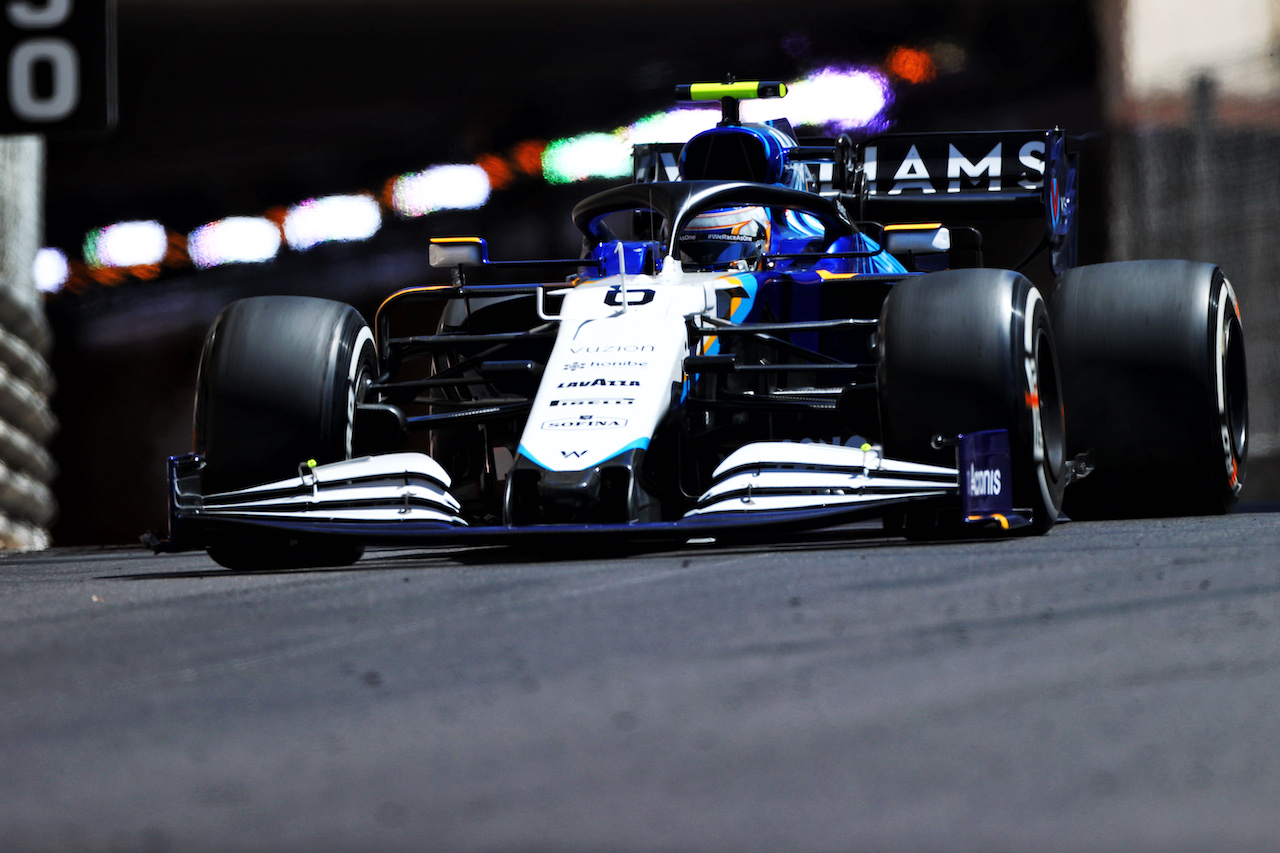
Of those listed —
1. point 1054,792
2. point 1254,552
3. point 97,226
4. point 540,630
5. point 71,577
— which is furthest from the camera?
point 97,226

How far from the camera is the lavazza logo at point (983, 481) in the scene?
16.0 feet

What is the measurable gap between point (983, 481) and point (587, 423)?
113 cm

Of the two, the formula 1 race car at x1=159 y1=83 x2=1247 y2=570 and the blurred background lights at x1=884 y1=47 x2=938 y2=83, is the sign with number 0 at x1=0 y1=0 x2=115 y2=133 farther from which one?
the blurred background lights at x1=884 y1=47 x2=938 y2=83

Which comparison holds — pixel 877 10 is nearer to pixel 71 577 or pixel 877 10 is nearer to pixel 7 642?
pixel 71 577

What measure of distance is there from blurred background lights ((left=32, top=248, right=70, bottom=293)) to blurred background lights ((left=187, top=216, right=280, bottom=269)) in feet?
2.41

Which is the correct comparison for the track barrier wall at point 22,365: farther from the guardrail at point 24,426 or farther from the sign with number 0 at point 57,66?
the sign with number 0 at point 57,66

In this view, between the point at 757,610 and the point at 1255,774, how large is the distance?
151cm

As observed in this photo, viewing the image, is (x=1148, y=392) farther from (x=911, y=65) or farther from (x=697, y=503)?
(x=911, y=65)

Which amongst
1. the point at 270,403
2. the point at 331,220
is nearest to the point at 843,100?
the point at 331,220

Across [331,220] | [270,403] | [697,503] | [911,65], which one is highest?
[911,65]

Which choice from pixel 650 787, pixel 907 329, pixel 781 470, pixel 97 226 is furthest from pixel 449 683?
pixel 97 226

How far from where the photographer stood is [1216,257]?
10.7 m

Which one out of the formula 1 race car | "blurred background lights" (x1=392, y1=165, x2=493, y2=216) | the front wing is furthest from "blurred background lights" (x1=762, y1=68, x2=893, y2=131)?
the front wing

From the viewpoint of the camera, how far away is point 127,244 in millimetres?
10469
